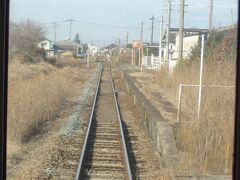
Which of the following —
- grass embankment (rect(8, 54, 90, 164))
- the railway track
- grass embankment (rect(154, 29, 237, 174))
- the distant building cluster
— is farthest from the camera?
the distant building cluster

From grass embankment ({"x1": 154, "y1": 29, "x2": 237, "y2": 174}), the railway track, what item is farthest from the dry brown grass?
the railway track

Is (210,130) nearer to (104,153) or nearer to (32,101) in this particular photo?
(104,153)

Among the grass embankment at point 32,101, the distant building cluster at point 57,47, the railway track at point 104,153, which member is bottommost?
the railway track at point 104,153

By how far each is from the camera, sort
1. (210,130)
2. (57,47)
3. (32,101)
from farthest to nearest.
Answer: (32,101) → (57,47) → (210,130)

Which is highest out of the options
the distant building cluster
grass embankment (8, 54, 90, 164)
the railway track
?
the distant building cluster

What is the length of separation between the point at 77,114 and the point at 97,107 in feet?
7.66

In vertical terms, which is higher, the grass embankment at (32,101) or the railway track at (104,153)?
the grass embankment at (32,101)

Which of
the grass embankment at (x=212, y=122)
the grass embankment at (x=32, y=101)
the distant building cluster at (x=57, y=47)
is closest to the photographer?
the grass embankment at (x=212, y=122)

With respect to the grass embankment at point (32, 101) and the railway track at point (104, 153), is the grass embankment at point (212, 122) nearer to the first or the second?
the railway track at point (104, 153)

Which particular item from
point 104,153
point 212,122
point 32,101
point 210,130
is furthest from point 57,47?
point 210,130

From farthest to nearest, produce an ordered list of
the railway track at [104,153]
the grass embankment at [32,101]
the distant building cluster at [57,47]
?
the distant building cluster at [57,47] → the railway track at [104,153] → the grass embankment at [32,101]

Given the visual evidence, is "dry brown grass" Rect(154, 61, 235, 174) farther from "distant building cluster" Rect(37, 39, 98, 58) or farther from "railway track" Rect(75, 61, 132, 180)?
"distant building cluster" Rect(37, 39, 98, 58)

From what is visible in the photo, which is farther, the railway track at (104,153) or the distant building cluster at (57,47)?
the distant building cluster at (57,47)

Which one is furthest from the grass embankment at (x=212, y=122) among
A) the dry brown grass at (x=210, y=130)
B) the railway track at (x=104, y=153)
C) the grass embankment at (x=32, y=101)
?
the grass embankment at (x=32, y=101)
